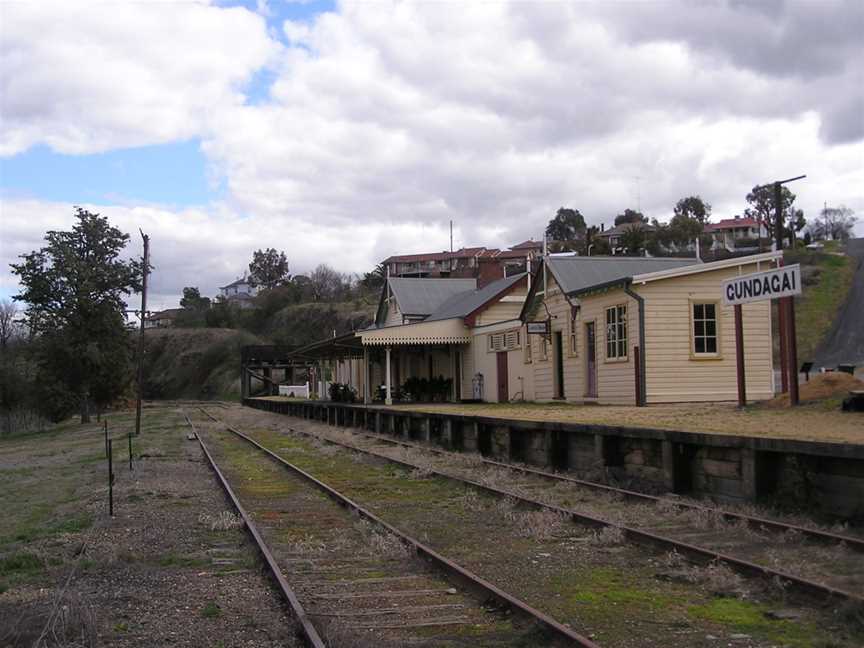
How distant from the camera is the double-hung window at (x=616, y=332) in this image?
20.0 metres

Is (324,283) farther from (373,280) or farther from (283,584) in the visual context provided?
(283,584)

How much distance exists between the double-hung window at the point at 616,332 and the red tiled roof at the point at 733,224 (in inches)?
3743

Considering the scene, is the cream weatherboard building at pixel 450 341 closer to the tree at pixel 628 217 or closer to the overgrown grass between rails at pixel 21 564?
the overgrown grass between rails at pixel 21 564

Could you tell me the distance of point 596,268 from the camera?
963 inches

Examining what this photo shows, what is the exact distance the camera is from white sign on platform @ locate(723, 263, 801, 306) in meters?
14.0

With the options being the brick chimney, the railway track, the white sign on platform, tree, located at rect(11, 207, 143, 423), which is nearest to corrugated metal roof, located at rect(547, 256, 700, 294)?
the white sign on platform

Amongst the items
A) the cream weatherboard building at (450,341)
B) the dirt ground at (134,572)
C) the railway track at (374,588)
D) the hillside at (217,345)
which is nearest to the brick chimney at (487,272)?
the cream weatherboard building at (450,341)

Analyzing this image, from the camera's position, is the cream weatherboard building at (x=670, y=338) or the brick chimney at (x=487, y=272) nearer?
the cream weatherboard building at (x=670, y=338)

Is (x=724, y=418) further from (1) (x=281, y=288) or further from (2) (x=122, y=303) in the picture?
(1) (x=281, y=288)

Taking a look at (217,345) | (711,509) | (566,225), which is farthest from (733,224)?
(711,509)

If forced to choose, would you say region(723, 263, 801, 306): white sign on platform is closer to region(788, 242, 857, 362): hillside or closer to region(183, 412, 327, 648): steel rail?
region(183, 412, 327, 648): steel rail

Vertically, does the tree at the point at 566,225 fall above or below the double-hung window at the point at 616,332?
above

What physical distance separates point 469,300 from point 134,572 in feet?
94.6

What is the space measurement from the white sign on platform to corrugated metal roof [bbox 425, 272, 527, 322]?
15.9m
